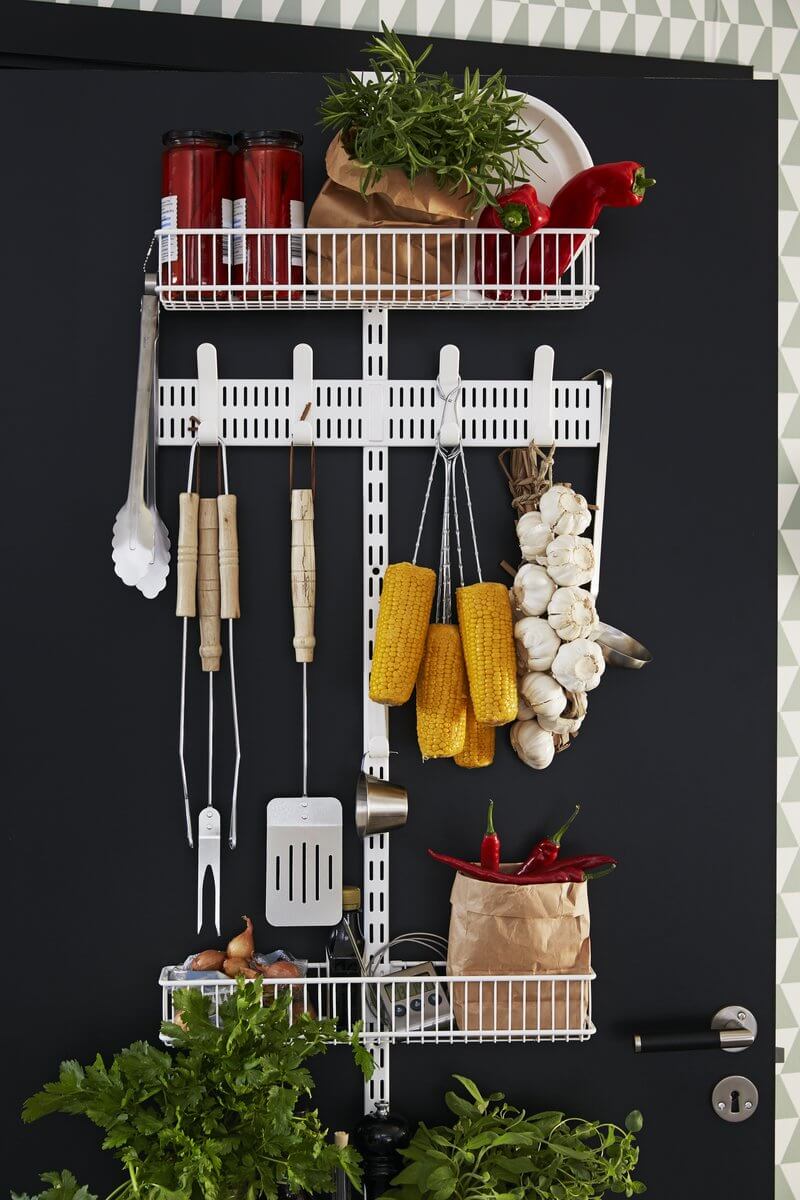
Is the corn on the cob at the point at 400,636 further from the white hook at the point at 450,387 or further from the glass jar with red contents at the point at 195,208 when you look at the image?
the glass jar with red contents at the point at 195,208

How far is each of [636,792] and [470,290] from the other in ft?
2.33

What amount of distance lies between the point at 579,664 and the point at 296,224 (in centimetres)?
65

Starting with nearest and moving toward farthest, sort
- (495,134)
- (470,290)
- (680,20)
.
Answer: (495,134), (470,290), (680,20)

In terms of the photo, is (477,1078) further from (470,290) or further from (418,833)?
(470,290)

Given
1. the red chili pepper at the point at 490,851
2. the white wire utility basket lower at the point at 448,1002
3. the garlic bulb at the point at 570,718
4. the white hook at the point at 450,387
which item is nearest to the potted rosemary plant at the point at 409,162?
the white hook at the point at 450,387

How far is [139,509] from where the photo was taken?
1432 mm

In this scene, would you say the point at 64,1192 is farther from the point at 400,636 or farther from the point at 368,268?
the point at 368,268

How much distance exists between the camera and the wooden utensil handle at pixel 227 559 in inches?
57.5

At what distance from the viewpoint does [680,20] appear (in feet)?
6.50

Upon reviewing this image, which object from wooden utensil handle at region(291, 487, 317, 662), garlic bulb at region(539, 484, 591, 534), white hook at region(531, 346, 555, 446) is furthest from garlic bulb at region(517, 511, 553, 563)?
wooden utensil handle at region(291, 487, 317, 662)

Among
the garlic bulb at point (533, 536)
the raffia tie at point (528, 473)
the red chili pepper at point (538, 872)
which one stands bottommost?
the red chili pepper at point (538, 872)

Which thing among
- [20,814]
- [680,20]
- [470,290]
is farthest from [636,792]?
[680,20]

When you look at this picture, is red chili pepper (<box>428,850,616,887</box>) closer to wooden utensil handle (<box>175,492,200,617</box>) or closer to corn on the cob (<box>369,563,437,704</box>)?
corn on the cob (<box>369,563,437,704</box>)

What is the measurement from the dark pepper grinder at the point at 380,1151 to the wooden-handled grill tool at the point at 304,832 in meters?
0.26
